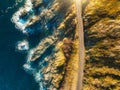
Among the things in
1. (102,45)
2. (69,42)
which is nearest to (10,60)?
(69,42)

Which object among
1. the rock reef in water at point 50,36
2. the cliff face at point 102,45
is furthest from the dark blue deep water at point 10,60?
the cliff face at point 102,45

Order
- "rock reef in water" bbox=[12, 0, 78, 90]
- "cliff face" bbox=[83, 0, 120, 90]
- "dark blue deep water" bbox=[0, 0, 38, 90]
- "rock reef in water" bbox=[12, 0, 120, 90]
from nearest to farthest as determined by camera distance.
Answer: "cliff face" bbox=[83, 0, 120, 90], "rock reef in water" bbox=[12, 0, 120, 90], "rock reef in water" bbox=[12, 0, 78, 90], "dark blue deep water" bbox=[0, 0, 38, 90]

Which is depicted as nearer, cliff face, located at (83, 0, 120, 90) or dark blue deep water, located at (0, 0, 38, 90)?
cliff face, located at (83, 0, 120, 90)

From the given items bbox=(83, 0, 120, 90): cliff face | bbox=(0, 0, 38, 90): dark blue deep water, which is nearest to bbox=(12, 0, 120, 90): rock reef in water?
bbox=(83, 0, 120, 90): cliff face

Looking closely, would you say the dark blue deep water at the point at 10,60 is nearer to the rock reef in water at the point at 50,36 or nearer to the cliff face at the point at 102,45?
the rock reef in water at the point at 50,36

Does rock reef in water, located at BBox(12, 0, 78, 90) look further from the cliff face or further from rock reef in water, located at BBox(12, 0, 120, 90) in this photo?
the cliff face

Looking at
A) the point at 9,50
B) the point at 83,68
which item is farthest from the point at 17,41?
the point at 83,68

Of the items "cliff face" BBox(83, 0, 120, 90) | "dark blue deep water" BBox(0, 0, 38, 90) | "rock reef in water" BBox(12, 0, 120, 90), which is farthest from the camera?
"dark blue deep water" BBox(0, 0, 38, 90)
